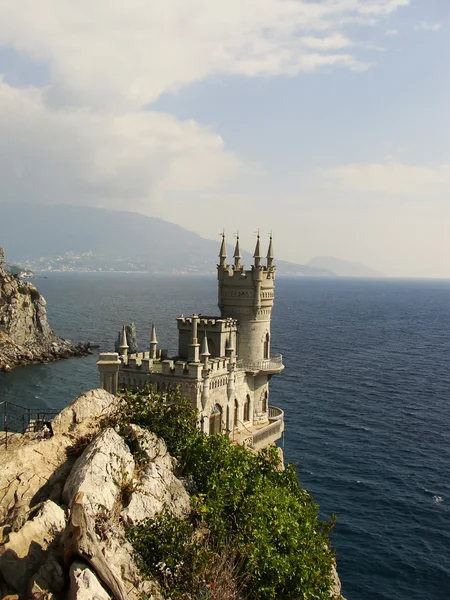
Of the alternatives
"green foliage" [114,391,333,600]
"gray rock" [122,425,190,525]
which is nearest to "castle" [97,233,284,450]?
"green foliage" [114,391,333,600]

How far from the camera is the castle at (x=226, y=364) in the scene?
3581 centimetres

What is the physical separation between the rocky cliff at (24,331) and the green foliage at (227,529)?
266 feet

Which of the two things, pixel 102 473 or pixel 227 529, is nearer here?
pixel 102 473

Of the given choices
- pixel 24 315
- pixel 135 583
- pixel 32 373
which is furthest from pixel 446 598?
pixel 24 315

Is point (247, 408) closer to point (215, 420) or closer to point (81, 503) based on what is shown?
point (215, 420)

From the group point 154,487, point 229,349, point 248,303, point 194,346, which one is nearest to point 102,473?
point 154,487

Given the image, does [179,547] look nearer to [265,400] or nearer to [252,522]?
[252,522]

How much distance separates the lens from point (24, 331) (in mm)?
114125

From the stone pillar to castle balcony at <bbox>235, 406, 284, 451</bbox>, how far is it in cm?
982

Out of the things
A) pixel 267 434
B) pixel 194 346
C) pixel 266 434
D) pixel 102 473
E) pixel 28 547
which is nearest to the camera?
pixel 28 547

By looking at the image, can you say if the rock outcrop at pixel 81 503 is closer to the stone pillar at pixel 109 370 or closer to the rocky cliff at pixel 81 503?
the rocky cliff at pixel 81 503

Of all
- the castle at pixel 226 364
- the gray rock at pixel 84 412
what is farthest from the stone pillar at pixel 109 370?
the gray rock at pixel 84 412

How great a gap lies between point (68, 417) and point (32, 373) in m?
74.5

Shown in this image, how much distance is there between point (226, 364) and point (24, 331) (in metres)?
85.3
